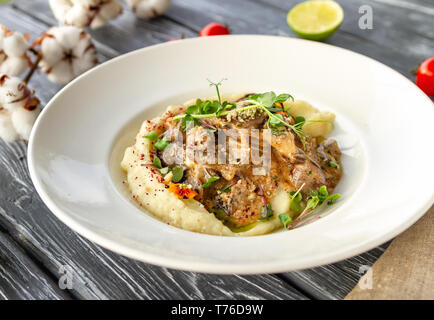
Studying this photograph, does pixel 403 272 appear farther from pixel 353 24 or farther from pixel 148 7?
pixel 148 7

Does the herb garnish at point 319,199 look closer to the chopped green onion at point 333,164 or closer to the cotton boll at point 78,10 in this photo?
the chopped green onion at point 333,164

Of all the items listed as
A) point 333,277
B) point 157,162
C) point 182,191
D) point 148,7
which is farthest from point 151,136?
point 148,7

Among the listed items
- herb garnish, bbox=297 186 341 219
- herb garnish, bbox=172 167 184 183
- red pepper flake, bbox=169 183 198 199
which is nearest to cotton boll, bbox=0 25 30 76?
herb garnish, bbox=172 167 184 183

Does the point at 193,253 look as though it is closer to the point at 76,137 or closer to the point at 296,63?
the point at 76,137

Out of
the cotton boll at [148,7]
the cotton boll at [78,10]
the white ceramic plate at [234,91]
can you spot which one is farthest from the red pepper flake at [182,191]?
the cotton boll at [148,7]

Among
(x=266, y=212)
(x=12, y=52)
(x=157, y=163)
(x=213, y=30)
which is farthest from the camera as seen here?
(x=213, y=30)
